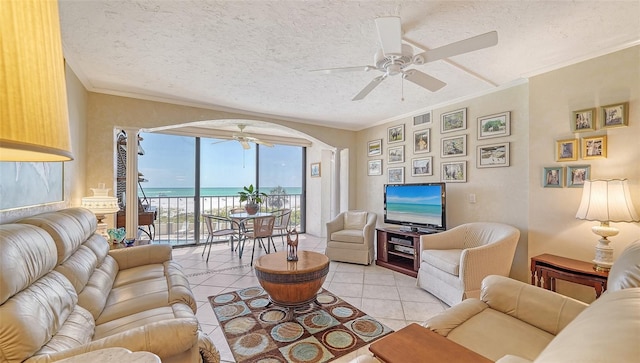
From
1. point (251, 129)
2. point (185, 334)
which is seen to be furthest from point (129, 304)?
point (251, 129)

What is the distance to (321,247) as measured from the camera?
209 inches

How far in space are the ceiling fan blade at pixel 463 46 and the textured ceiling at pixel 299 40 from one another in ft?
0.94

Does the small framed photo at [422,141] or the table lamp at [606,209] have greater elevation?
the small framed photo at [422,141]

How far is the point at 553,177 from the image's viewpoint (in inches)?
104

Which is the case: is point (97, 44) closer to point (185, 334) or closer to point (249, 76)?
point (249, 76)

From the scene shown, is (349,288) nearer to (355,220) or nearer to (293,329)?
(293,329)

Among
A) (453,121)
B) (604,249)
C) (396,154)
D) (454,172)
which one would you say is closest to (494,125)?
(453,121)

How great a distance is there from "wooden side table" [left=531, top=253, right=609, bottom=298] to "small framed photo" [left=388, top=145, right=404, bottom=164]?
7.75 ft

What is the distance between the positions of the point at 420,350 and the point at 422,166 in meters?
3.34

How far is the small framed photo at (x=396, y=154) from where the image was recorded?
4.48 meters

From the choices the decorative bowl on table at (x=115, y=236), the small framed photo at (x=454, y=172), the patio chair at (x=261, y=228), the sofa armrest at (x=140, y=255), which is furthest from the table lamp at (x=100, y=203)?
the small framed photo at (x=454, y=172)

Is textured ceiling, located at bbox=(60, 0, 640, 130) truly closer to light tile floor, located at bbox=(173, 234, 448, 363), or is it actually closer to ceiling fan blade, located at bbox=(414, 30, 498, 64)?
ceiling fan blade, located at bbox=(414, 30, 498, 64)

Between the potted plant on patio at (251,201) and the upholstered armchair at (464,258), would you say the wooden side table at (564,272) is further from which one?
the potted plant on patio at (251,201)

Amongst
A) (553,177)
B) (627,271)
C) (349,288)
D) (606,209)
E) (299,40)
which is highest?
(299,40)
